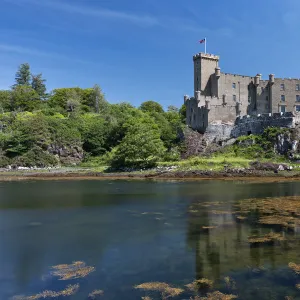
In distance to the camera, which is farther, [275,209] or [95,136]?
[95,136]

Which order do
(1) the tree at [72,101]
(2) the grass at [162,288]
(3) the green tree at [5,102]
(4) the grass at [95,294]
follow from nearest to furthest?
1. (4) the grass at [95,294]
2. (2) the grass at [162,288]
3. (1) the tree at [72,101]
4. (3) the green tree at [5,102]

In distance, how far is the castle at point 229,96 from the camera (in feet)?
202

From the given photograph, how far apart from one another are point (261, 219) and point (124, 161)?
126ft

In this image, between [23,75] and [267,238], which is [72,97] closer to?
[23,75]

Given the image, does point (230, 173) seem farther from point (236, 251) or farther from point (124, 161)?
point (236, 251)

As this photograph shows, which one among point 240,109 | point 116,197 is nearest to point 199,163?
point 240,109

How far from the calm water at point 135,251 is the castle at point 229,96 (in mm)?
42041

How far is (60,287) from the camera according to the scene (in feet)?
30.1

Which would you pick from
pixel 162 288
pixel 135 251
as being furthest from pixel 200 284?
pixel 135 251

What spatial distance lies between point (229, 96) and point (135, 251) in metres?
57.1

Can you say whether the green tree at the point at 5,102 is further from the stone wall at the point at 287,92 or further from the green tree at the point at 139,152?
the stone wall at the point at 287,92

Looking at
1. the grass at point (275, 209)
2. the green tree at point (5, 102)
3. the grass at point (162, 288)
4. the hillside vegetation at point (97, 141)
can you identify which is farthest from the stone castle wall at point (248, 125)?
the green tree at point (5, 102)

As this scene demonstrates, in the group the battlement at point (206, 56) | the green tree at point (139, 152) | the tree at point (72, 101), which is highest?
the battlement at point (206, 56)

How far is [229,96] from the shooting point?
65.9m
